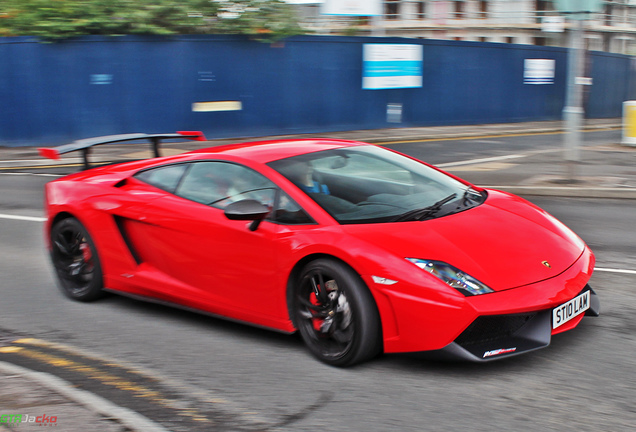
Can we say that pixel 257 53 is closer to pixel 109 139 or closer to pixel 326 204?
pixel 109 139

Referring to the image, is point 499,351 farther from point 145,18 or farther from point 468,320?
point 145,18

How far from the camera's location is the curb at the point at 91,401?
3531 mm

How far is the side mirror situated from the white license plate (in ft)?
5.90

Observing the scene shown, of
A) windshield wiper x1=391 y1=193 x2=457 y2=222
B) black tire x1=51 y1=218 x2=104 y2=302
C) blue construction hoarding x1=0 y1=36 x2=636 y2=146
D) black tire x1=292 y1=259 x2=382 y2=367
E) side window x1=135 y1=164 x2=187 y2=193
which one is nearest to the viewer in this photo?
black tire x1=292 y1=259 x2=382 y2=367

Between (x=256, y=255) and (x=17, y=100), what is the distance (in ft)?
55.9

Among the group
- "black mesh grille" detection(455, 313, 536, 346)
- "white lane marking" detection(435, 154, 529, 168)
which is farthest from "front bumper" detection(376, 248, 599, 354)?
"white lane marking" detection(435, 154, 529, 168)

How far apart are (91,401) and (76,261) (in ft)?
7.64

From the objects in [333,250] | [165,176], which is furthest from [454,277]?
[165,176]

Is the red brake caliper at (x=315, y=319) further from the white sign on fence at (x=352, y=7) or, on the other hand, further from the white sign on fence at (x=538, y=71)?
the white sign on fence at (x=538, y=71)

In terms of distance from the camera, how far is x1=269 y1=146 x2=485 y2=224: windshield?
14.8ft

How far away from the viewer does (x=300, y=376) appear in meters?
4.18

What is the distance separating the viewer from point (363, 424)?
3.53 m

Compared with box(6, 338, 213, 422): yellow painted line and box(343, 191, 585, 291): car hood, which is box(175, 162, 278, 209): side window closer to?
box(343, 191, 585, 291): car hood

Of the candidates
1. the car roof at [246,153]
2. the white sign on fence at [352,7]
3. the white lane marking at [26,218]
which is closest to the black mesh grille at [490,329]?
the car roof at [246,153]
